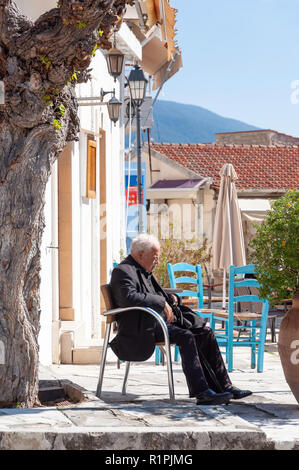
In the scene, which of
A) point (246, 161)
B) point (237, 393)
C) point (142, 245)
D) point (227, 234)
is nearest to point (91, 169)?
point (227, 234)

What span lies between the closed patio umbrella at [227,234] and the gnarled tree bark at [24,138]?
6.77 m

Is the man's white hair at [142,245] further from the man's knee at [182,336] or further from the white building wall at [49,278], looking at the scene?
the white building wall at [49,278]

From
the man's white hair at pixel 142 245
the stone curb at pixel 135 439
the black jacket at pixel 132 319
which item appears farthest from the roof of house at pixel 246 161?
the stone curb at pixel 135 439

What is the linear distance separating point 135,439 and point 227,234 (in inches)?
305

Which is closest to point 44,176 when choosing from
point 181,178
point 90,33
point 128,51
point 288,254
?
point 90,33

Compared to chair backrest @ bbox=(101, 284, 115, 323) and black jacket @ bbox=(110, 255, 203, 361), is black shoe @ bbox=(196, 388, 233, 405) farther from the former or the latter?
chair backrest @ bbox=(101, 284, 115, 323)

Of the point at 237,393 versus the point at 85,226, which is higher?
the point at 85,226

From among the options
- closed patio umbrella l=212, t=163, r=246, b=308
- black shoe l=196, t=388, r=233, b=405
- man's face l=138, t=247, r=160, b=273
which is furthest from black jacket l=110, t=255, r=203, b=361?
closed patio umbrella l=212, t=163, r=246, b=308

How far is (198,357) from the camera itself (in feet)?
20.7

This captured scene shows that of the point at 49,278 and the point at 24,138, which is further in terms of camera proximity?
the point at 49,278

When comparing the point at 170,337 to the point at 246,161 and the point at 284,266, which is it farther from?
the point at 246,161

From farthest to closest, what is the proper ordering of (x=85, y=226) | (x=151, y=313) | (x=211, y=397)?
(x=85, y=226)
(x=151, y=313)
(x=211, y=397)

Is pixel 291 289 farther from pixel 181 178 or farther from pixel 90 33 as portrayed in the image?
pixel 181 178
